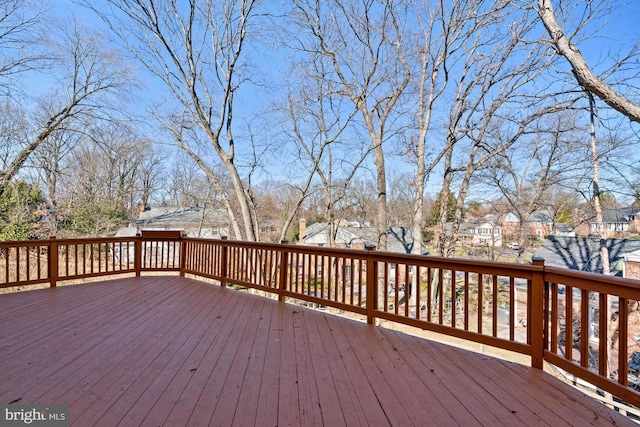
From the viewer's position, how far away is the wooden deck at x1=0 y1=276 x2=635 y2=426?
5.64 feet

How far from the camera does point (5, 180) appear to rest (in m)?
8.83

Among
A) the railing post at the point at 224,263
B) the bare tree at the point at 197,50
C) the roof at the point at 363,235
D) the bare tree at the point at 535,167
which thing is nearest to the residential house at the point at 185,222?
the roof at the point at 363,235

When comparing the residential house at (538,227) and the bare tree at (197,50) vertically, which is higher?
the bare tree at (197,50)

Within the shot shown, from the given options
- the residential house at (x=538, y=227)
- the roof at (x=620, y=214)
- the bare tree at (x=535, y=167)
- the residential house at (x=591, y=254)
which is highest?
the bare tree at (x=535, y=167)

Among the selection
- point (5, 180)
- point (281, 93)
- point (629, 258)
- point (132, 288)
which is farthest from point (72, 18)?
point (629, 258)

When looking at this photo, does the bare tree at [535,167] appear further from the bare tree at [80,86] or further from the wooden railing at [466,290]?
the bare tree at [80,86]

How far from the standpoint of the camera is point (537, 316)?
2.33m

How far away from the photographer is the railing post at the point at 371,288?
3.37 meters

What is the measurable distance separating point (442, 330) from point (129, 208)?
18035 millimetres

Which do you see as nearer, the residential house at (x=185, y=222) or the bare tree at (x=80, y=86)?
the bare tree at (x=80, y=86)

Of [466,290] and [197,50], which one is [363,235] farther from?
[466,290]

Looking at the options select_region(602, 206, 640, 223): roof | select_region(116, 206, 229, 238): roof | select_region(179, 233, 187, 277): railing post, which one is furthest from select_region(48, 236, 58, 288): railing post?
select_region(602, 206, 640, 223): roof

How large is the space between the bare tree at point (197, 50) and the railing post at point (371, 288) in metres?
6.74

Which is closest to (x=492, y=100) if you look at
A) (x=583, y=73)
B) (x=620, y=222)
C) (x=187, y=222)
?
(x=583, y=73)
